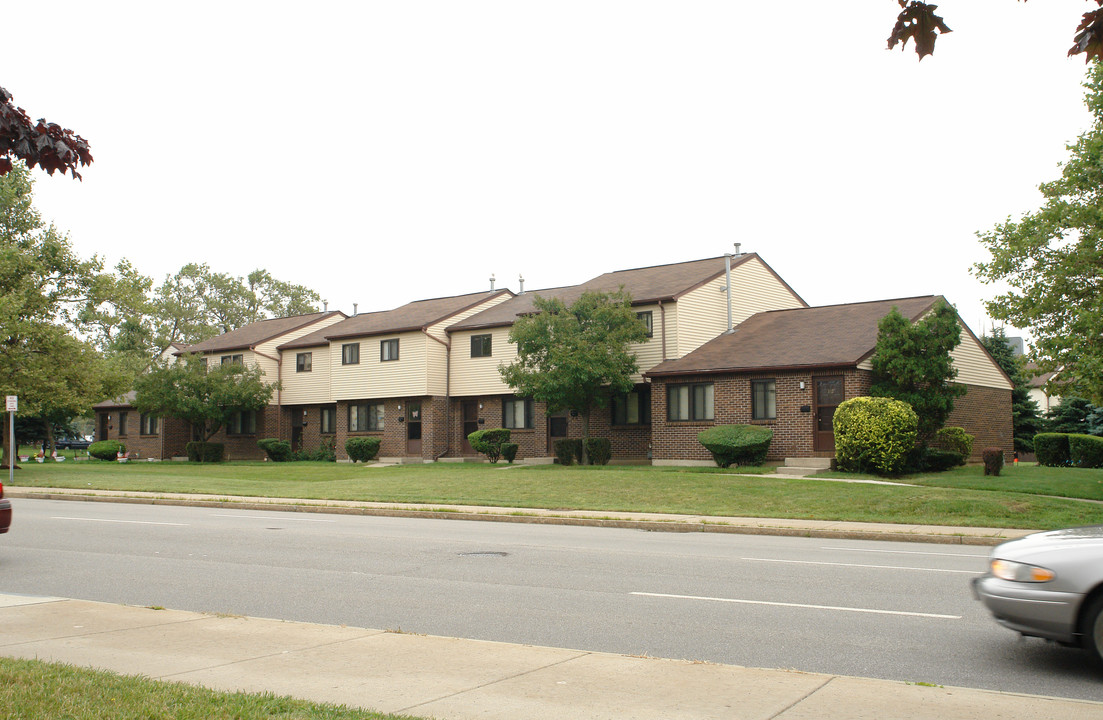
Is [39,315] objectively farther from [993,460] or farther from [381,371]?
[993,460]

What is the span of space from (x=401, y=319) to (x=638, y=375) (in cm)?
1343

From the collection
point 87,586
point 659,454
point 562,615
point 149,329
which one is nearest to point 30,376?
point 659,454

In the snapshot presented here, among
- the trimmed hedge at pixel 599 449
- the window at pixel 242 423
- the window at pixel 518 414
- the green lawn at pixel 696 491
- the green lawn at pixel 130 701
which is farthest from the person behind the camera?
the window at pixel 242 423

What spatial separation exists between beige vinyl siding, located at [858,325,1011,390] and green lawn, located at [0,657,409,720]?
107ft

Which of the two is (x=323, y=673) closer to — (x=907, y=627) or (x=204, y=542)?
(x=907, y=627)

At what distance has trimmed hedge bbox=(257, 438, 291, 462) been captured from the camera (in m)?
46.3

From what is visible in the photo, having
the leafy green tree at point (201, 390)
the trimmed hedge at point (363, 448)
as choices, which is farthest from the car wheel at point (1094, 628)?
the leafy green tree at point (201, 390)

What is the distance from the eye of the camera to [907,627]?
28.4 feet

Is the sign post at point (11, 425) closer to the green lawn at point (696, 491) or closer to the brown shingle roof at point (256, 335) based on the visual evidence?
the green lawn at point (696, 491)

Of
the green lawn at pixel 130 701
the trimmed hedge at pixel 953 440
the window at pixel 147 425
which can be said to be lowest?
the green lawn at pixel 130 701

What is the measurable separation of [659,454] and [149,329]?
61.2m

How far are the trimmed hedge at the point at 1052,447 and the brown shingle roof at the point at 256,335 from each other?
1400 inches

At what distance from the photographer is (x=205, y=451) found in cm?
4959

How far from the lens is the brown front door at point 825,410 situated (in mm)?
30522
